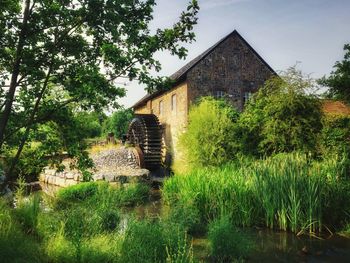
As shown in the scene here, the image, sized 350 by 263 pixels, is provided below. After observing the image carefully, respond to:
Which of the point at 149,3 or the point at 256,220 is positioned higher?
the point at 149,3

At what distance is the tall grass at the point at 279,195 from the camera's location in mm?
8250

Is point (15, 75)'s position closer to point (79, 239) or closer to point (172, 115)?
point (79, 239)

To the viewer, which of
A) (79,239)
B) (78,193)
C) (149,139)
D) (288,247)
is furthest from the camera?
(149,139)

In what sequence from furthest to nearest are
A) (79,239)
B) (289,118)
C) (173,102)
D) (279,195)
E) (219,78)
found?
(173,102) < (219,78) < (289,118) < (279,195) < (79,239)

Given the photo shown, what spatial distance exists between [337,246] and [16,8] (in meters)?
7.53

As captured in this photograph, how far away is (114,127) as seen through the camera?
44438 mm

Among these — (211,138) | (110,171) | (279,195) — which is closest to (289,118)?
(211,138)

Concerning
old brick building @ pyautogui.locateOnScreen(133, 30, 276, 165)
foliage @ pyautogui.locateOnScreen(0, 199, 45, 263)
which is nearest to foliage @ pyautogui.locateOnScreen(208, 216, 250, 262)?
foliage @ pyautogui.locateOnScreen(0, 199, 45, 263)

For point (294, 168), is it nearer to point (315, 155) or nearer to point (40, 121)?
point (315, 155)

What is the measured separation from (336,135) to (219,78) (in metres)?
10.5

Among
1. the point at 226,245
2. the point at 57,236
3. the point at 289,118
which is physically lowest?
the point at 226,245

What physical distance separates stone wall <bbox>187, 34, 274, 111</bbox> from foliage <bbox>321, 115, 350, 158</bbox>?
947 centimetres

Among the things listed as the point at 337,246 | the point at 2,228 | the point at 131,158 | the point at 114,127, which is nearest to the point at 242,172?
the point at 337,246

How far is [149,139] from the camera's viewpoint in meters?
22.2
